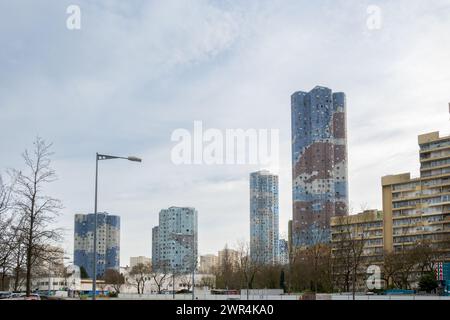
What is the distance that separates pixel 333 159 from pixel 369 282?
2184 centimetres

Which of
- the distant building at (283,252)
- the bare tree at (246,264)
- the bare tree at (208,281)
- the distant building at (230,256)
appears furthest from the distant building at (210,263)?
the distant building at (283,252)

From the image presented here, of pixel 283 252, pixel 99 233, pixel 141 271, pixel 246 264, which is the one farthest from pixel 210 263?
pixel 99 233

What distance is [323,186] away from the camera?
279ft

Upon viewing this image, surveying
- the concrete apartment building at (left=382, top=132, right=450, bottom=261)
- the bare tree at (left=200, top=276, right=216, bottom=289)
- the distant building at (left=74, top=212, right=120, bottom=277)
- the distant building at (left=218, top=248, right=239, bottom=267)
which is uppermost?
the concrete apartment building at (left=382, top=132, right=450, bottom=261)

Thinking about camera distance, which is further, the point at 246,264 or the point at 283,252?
Answer: the point at 283,252

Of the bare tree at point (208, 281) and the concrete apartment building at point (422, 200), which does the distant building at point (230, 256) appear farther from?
the concrete apartment building at point (422, 200)

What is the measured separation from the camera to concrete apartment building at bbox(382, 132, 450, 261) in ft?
283

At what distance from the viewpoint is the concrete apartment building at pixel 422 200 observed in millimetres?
86125

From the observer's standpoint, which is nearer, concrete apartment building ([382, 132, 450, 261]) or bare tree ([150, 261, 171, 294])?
bare tree ([150, 261, 171, 294])

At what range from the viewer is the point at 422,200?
293ft

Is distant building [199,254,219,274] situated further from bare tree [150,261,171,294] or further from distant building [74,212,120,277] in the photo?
distant building [74,212,120,277]

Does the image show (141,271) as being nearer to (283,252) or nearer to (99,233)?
(283,252)

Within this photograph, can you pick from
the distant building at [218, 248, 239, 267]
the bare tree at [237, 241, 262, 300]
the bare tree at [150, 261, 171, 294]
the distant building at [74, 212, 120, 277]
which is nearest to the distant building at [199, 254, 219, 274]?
the distant building at [218, 248, 239, 267]
